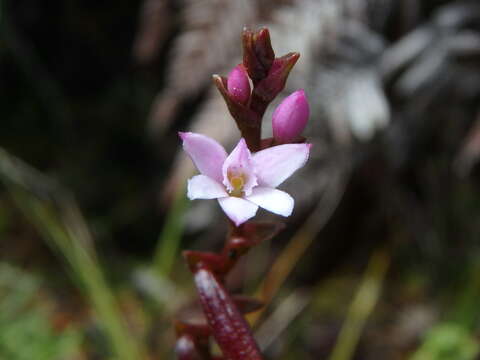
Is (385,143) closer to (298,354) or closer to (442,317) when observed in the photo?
(442,317)

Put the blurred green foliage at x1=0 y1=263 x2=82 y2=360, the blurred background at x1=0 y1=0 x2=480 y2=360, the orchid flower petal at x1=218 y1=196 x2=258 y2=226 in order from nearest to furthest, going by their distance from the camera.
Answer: the orchid flower petal at x1=218 y1=196 x2=258 y2=226 < the blurred green foliage at x1=0 y1=263 x2=82 y2=360 < the blurred background at x1=0 y1=0 x2=480 y2=360

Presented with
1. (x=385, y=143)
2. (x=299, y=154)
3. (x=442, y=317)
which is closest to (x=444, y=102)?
(x=385, y=143)

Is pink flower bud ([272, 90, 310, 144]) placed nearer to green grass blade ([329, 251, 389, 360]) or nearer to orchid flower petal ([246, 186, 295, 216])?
orchid flower petal ([246, 186, 295, 216])

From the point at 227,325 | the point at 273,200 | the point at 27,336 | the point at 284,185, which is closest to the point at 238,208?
the point at 273,200

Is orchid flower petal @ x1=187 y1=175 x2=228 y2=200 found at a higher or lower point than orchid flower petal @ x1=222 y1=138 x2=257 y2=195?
lower

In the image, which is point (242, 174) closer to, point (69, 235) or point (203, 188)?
point (203, 188)

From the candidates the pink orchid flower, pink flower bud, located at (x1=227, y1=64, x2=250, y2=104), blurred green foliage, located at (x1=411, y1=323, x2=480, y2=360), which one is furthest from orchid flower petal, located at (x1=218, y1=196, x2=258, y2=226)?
blurred green foliage, located at (x1=411, y1=323, x2=480, y2=360)
